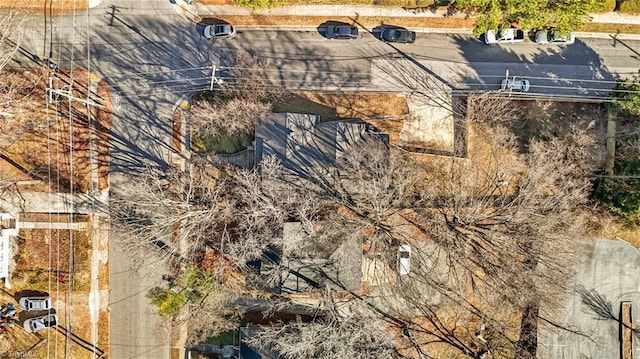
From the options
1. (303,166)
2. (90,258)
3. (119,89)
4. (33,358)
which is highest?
(119,89)

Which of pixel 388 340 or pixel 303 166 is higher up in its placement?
pixel 303 166

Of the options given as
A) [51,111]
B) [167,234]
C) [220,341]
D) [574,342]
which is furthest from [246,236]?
[574,342]

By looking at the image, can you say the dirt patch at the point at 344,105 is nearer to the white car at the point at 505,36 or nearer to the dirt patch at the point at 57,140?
the white car at the point at 505,36

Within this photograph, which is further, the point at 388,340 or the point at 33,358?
the point at 33,358

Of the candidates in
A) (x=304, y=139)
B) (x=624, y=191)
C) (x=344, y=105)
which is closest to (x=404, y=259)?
(x=304, y=139)

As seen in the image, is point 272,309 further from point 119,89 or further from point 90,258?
point 119,89

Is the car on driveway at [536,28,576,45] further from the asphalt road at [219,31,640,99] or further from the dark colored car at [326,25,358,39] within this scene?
the dark colored car at [326,25,358,39]

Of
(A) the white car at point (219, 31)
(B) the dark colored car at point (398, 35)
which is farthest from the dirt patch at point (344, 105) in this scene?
(A) the white car at point (219, 31)
